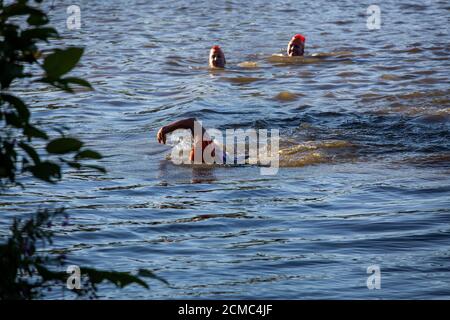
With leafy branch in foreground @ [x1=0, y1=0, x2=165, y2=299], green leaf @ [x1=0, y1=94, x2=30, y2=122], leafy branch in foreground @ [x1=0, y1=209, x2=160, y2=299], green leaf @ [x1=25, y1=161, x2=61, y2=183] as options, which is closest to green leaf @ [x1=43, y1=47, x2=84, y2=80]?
leafy branch in foreground @ [x1=0, y1=0, x2=165, y2=299]

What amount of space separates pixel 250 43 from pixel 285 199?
30.7 feet

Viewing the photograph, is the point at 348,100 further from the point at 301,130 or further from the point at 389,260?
the point at 389,260

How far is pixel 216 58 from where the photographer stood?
1392 centimetres

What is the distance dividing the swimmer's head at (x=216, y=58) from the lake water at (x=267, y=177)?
18cm

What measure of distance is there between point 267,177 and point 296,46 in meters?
6.76

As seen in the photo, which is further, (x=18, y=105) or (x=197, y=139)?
(x=197, y=139)

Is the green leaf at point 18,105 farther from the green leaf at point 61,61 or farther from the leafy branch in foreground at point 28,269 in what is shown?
the leafy branch in foreground at point 28,269

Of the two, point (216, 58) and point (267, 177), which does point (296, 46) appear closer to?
point (216, 58)

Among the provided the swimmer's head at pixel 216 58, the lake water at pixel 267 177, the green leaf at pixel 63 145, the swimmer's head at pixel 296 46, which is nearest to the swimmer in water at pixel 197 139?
the lake water at pixel 267 177

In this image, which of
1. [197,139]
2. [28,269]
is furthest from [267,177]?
[28,269]

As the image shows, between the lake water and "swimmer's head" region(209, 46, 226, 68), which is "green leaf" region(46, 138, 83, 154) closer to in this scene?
the lake water

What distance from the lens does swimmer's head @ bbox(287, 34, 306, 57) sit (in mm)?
14750

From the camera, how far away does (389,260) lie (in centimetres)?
610
